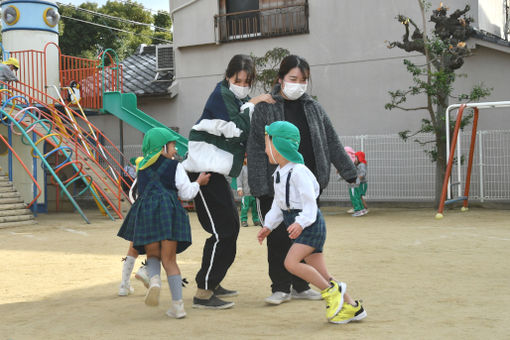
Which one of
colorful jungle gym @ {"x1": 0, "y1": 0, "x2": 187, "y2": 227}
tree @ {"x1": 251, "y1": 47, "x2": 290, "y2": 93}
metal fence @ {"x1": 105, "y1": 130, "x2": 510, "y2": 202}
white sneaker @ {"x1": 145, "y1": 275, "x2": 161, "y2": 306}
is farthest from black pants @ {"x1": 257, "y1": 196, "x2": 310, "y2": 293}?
tree @ {"x1": 251, "y1": 47, "x2": 290, "y2": 93}

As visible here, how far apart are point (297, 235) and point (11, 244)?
636cm

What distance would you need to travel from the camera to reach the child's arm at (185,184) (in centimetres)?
434

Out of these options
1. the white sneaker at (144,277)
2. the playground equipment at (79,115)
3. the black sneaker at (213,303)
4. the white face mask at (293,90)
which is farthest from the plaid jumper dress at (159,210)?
the playground equipment at (79,115)

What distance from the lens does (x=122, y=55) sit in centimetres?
3225

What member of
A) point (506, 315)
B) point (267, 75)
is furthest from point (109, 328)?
point (267, 75)

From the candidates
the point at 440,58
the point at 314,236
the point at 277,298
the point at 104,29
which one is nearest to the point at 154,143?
the point at 314,236

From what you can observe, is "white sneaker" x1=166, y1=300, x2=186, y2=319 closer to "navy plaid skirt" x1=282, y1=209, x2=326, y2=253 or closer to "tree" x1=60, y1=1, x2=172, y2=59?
"navy plaid skirt" x1=282, y1=209, x2=326, y2=253

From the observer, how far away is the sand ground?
384 cm

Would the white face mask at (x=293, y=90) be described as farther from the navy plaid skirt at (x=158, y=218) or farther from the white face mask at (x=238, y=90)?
the navy plaid skirt at (x=158, y=218)

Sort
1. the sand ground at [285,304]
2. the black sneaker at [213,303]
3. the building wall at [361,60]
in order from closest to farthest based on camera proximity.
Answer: the sand ground at [285,304] < the black sneaker at [213,303] < the building wall at [361,60]

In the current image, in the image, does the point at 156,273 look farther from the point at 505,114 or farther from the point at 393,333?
the point at 505,114

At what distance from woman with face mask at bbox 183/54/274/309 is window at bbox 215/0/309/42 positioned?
1192 cm

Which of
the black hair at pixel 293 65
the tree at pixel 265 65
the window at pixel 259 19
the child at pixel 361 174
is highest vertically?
the window at pixel 259 19

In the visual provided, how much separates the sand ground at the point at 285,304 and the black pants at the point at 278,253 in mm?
160
